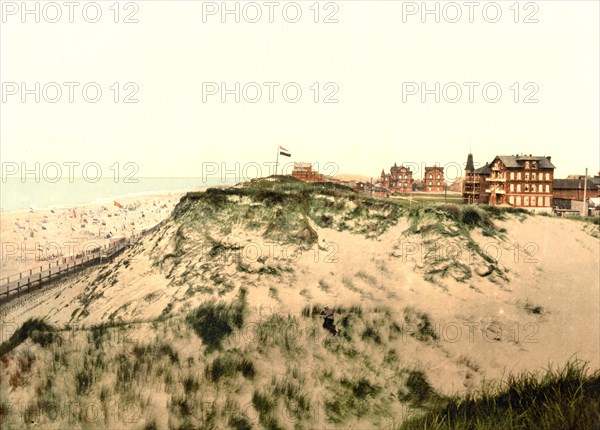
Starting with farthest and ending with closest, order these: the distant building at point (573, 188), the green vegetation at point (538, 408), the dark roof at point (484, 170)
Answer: the distant building at point (573, 188), the dark roof at point (484, 170), the green vegetation at point (538, 408)

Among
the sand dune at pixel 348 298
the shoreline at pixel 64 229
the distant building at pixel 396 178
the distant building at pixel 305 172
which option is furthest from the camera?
the distant building at pixel 396 178

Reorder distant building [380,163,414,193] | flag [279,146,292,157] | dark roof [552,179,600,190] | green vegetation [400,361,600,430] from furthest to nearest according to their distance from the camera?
1. distant building [380,163,414,193]
2. dark roof [552,179,600,190]
3. flag [279,146,292,157]
4. green vegetation [400,361,600,430]

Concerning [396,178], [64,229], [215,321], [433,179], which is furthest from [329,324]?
[64,229]

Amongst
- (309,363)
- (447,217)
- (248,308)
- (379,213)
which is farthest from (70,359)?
(447,217)

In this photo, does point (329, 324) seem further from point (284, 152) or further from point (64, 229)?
point (64, 229)

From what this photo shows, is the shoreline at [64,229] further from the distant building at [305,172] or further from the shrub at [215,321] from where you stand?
the shrub at [215,321]

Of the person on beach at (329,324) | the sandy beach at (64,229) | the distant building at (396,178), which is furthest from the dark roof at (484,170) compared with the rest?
the sandy beach at (64,229)

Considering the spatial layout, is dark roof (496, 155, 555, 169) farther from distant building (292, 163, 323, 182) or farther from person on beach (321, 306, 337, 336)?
person on beach (321, 306, 337, 336)

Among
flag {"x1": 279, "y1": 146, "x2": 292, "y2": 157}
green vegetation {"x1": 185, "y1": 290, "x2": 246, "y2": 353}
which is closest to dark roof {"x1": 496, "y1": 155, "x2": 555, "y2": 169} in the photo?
flag {"x1": 279, "y1": 146, "x2": 292, "y2": 157}
